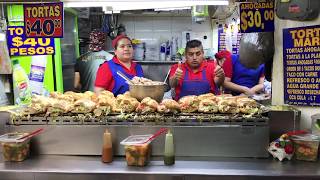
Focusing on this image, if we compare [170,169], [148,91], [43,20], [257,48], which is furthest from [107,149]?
[43,20]

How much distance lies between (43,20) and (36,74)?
182 centimetres

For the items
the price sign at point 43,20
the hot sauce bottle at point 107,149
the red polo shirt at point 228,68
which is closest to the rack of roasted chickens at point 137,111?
the hot sauce bottle at point 107,149

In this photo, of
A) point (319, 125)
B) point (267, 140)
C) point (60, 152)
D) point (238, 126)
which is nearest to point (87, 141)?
point (60, 152)

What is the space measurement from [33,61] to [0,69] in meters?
0.56

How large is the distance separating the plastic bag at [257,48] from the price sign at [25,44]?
2.08 m

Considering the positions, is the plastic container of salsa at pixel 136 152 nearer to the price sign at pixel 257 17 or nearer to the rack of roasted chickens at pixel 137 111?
the rack of roasted chickens at pixel 137 111

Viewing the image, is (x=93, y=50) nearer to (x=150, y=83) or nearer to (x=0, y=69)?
(x=0, y=69)

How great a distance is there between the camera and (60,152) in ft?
7.66

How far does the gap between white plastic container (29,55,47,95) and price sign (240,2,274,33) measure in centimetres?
319

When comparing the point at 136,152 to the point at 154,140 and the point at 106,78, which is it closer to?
the point at 154,140

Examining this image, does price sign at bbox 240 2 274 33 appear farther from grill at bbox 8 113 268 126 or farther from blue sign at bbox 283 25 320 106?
grill at bbox 8 113 268 126

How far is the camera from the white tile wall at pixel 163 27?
25.9 ft

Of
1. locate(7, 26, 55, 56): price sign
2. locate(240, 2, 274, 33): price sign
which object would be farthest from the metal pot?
locate(7, 26, 55, 56): price sign

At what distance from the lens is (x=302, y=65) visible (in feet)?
8.12
